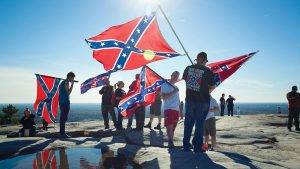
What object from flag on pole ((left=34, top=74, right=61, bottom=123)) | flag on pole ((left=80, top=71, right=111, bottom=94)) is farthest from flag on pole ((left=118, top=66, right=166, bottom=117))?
flag on pole ((left=34, top=74, right=61, bottom=123))

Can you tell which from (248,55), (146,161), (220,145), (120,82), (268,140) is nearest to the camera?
(146,161)

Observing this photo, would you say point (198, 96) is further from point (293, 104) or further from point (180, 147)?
point (293, 104)

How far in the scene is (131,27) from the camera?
862cm

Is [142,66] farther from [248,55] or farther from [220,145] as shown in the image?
[220,145]

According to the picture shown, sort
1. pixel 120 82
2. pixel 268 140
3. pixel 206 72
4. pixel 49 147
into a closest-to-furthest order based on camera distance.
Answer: pixel 206 72 < pixel 49 147 < pixel 268 140 < pixel 120 82

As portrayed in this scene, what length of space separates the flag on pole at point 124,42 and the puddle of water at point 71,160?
9.48 ft

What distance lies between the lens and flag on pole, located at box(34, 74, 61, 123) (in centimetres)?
1042

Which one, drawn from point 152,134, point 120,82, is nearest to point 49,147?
point 152,134

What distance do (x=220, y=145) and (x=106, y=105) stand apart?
4.79 metres

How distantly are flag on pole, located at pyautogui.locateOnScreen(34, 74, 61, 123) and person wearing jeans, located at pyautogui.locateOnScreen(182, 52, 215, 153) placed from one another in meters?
5.67

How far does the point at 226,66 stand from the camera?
314 inches

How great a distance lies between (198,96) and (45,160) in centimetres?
335

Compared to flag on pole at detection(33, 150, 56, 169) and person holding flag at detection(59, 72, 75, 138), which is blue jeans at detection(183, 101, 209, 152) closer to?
flag on pole at detection(33, 150, 56, 169)

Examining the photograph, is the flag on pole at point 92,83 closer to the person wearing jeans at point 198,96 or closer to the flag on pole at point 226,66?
the flag on pole at point 226,66
